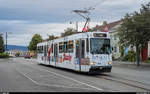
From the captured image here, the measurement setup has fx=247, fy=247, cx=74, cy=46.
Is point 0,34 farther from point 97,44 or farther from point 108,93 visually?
point 108,93

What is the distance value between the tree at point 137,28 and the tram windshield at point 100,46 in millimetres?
12096

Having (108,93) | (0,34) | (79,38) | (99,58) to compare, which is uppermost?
(0,34)

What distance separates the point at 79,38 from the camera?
19.0m

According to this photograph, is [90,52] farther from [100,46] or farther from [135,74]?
[135,74]

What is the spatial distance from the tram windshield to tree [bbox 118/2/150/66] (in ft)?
39.7

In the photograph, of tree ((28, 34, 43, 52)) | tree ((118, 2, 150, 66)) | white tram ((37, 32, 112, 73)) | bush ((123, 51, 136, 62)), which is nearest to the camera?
A: white tram ((37, 32, 112, 73))

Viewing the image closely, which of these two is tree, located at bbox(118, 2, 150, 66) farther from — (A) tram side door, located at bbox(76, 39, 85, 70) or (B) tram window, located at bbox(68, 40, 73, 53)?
(A) tram side door, located at bbox(76, 39, 85, 70)

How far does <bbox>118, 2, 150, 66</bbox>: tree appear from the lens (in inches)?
1151

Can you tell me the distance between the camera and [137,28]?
2973 cm

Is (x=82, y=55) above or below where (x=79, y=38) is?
below

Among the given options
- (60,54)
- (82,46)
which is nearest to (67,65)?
(60,54)

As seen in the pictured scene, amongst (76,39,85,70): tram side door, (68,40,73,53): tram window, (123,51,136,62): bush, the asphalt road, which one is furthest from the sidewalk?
(123,51,136,62): bush

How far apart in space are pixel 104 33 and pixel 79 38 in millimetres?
1958

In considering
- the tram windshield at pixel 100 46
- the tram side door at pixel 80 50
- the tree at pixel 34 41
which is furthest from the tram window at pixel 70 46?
the tree at pixel 34 41
